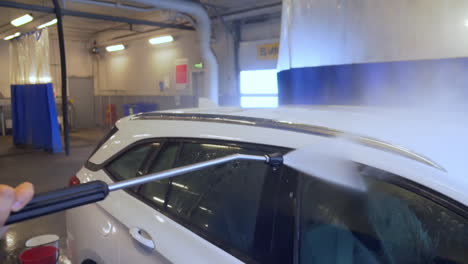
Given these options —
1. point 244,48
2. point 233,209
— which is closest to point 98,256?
point 233,209

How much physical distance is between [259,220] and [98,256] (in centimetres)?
103

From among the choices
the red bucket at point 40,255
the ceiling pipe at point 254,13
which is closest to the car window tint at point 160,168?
the red bucket at point 40,255

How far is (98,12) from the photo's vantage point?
9836mm

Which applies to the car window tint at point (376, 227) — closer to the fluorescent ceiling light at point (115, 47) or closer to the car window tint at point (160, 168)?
the car window tint at point (160, 168)

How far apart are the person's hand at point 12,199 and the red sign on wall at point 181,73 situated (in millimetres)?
9244

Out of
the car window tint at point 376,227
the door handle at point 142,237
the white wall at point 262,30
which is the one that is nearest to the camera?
the car window tint at point 376,227

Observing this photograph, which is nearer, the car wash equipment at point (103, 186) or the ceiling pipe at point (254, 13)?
the car wash equipment at point (103, 186)

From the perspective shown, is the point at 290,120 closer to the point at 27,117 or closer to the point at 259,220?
the point at 259,220

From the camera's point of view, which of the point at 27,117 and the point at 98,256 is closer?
the point at 98,256

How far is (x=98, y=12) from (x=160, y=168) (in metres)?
9.49

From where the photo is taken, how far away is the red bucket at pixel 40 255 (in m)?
2.45

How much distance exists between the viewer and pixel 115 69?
12609 mm

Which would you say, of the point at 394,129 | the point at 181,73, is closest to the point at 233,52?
the point at 181,73

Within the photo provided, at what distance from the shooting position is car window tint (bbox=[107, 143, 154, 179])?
177cm
